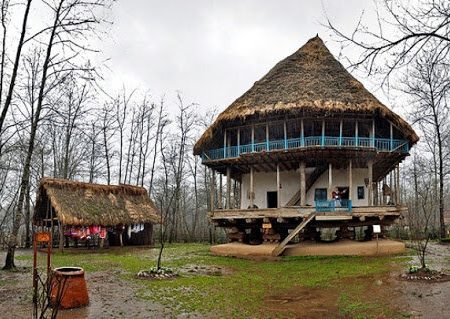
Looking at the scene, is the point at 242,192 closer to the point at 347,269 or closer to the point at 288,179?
the point at 288,179

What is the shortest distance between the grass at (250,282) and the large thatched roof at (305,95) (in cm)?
727

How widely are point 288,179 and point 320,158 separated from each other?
2.86 meters

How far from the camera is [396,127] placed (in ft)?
71.6

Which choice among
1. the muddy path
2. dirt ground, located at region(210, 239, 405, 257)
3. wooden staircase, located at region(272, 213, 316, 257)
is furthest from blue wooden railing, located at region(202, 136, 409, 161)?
the muddy path

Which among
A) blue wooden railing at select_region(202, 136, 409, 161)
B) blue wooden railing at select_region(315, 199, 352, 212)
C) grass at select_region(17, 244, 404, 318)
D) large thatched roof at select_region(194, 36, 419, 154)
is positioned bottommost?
grass at select_region(17, 244, 404, 318)

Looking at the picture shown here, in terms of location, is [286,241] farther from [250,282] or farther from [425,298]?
[425,298]

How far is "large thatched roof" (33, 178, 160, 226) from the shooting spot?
25.1 m

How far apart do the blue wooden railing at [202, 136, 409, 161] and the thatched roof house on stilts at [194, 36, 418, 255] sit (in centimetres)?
5

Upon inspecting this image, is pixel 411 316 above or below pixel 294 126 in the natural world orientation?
below

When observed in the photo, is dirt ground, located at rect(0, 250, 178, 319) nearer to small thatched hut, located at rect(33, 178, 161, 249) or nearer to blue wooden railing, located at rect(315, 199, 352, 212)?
blue wooden railing, located at rect(315, 199, 352, 212)

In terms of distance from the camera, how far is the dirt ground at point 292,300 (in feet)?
28.5

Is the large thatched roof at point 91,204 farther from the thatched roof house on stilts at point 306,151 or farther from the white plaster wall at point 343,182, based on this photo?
the white plaster wall at point 343,182

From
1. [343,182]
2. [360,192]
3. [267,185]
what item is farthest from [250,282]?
[360,192]

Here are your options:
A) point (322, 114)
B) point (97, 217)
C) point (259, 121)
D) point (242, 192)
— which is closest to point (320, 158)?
point (322, 114)
